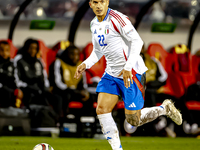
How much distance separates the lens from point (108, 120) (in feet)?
13.3

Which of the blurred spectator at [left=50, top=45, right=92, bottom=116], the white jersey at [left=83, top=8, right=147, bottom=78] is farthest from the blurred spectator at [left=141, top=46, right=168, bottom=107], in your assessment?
the white jersey at [left=83, top=8, right=147, bottom=78]

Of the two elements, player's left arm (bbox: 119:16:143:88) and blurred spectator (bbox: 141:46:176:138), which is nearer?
player's left arm (bbox: 119:16:143:88)

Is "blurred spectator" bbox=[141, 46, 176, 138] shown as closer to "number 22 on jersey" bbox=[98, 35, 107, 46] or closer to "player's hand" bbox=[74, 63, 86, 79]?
"player's hand" bbox=[74, 63, 86, 79]

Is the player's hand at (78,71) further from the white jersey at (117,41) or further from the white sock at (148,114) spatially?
the white sock at (148,114)

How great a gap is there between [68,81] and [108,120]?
3.77 meters

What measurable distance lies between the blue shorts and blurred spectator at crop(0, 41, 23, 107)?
3.32 m

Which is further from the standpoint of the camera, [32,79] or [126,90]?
[32,79]

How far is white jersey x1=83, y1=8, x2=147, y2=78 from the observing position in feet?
13.1

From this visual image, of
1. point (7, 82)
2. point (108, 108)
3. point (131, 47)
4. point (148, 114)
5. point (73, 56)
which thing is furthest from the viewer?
point (73, 56)

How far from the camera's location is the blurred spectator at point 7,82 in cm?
717

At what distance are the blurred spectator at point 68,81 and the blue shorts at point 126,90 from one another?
302cm

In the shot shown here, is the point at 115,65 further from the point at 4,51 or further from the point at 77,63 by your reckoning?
the point at 4,51

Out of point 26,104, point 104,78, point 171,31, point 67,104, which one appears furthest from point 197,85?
point 104,78

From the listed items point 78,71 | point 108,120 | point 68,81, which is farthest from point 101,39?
point 68,81
